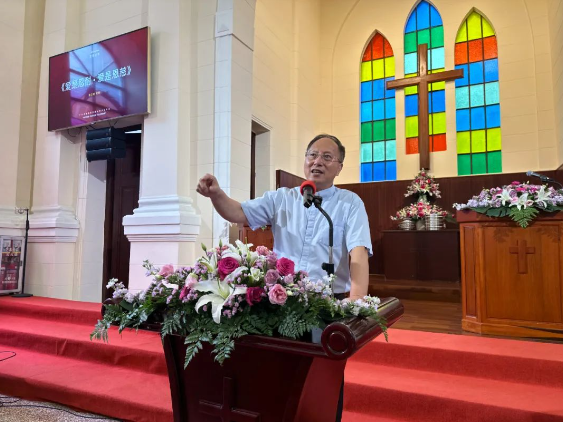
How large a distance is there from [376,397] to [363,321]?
5.38 feet

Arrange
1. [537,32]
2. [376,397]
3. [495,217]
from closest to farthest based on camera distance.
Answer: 1. [376,397]
2. [495,217]
3. [537,32]

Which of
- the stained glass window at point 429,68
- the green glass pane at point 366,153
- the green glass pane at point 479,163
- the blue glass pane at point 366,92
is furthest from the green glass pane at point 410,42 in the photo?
the green glass pane at point 479,163

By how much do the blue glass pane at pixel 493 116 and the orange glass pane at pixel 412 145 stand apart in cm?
132

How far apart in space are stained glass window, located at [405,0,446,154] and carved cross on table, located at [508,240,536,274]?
494 centimetres

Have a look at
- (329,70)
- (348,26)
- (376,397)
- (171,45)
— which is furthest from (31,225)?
(348,26)

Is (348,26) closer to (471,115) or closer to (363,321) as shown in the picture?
(471,115)

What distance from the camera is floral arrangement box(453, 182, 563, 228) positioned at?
132 inches

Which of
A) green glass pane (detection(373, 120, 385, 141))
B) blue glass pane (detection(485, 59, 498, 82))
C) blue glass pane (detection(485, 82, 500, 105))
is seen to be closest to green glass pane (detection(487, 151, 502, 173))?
blue glass pane (detection(485, 82, 500, 105))

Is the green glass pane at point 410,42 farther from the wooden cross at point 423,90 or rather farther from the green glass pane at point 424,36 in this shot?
the wooden cross at point 423,90

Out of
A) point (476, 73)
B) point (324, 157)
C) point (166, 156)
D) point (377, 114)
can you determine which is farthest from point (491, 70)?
point (324, 157)

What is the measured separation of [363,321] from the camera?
98 cm

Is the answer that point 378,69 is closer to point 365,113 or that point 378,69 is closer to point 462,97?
point 365,113

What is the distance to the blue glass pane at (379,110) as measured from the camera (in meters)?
8.68

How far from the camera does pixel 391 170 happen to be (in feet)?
27.7
